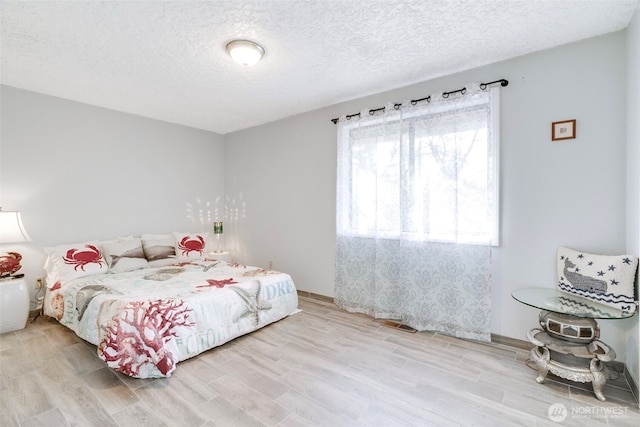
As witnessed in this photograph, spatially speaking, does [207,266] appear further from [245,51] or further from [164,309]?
[245,51]

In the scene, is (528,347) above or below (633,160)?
below

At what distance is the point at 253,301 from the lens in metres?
3.02

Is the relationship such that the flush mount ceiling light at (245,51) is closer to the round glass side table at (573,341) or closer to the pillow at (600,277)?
the round glass side table at (573,341)

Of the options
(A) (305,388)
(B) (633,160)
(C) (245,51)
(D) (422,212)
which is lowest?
(A) (305,388)

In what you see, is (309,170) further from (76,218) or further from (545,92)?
(76,218)

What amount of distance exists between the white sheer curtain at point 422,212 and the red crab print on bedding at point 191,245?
2024mm

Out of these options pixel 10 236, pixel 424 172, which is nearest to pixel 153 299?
pixel 10 236

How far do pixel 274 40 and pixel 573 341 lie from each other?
312cm

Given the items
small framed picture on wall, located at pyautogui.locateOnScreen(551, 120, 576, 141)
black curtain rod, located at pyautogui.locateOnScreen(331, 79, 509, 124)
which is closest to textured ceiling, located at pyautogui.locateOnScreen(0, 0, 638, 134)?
black curtain rod, located at pyautogui.locateOnScreen(331, 79, 509, 124)

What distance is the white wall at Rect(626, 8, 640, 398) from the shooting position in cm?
190

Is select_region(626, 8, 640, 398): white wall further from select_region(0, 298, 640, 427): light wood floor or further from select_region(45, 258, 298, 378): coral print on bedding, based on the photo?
select_region(45, 258, 298, 378): coral print on bedding

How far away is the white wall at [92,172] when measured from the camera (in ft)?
10.9

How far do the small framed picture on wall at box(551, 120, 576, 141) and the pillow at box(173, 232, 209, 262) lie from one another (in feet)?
13.8

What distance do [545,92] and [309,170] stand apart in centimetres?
263
